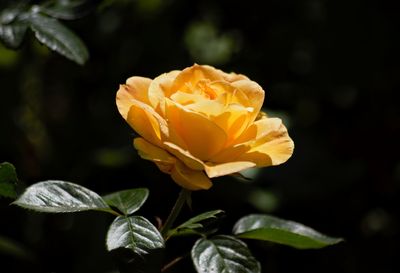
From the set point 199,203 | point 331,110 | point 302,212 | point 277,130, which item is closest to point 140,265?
point 277,130

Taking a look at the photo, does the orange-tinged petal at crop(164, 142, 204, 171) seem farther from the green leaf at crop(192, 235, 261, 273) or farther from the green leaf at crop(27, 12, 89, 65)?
the green leaf at crop(27, 12, 89, 65)

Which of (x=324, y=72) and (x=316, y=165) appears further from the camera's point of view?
(x=324, y=72)

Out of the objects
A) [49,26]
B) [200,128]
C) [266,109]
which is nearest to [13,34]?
[49,26]

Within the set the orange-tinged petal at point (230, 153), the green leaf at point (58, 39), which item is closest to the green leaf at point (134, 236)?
the orange-tinged petal at point (230, 153)

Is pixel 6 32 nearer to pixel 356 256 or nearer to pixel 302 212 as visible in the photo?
pixel 302 212

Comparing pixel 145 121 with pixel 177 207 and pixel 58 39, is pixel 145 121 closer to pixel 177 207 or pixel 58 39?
pixel 177 207

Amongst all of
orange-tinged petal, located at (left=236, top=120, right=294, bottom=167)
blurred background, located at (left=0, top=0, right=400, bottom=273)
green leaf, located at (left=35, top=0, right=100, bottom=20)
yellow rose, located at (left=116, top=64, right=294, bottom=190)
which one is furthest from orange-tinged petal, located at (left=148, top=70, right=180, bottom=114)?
blurred background, located at (left=0, top=0, right=400, bottom=273)
